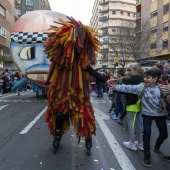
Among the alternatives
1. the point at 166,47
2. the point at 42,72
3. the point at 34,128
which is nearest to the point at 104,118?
the point at 34,128

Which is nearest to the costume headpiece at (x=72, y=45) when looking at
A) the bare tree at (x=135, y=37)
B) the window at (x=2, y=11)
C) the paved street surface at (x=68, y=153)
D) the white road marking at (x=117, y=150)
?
the paved street surface at (x=68, y=153)

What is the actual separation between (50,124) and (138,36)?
1220 inches

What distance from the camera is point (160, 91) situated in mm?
3705

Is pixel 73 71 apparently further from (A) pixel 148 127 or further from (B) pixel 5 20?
(B) pixel 5 20

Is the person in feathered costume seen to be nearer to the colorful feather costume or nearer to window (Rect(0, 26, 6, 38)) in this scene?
the colorful feather costume

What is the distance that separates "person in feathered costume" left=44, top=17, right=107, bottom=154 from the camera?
3.74m

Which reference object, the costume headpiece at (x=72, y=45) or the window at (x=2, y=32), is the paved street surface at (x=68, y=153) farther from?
the window at (x=2, y=32)

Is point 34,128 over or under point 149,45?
under

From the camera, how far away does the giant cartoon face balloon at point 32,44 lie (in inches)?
420

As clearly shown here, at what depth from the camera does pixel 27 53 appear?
10.9m

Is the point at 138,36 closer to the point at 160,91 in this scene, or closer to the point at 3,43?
the point at 3,43

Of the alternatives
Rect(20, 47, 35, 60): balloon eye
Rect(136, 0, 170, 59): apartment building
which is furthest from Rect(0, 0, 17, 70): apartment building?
Rect(136, 0, 170, 59): apartment building

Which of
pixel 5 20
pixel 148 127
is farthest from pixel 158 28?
pixel 148 127

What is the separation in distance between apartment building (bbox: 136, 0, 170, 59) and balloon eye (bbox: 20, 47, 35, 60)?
2594 cm
